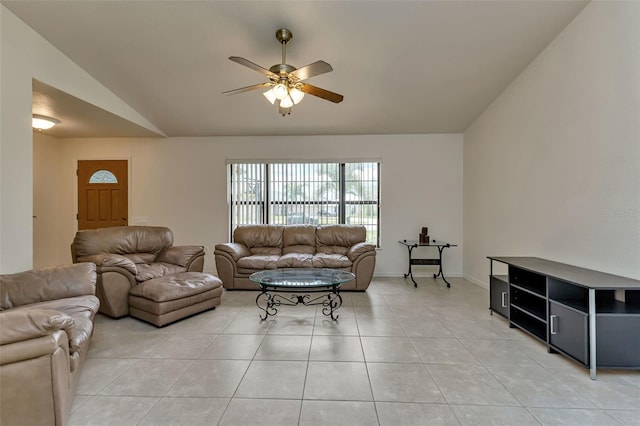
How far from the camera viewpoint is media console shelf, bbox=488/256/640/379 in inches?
79.8

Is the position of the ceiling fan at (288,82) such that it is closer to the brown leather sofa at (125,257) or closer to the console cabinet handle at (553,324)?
the brown leather sofa at (125,257)

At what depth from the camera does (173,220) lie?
5484mm

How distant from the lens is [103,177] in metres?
5.48

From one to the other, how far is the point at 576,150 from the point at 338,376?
9.90 ft

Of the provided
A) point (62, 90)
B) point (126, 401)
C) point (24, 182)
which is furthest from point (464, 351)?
point (62, 90)

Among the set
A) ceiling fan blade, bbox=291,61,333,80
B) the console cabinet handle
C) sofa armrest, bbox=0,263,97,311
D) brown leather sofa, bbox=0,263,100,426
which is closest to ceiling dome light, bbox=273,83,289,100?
ceiling fan blade, bbox=291,61,333,80

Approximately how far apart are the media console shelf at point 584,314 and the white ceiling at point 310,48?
8.00ft

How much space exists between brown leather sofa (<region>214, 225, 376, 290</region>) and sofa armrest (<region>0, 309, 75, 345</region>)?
294 cm

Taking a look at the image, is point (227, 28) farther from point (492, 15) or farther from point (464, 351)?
point (464, 351)

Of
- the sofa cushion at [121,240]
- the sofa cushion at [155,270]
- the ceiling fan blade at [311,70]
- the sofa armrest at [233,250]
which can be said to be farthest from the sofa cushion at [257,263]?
the ceiling fan blade at [311,70]

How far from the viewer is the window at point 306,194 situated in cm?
549

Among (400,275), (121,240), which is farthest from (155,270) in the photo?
(400,275)

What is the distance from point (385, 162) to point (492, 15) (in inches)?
109

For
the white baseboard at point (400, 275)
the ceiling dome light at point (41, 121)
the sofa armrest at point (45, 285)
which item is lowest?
the white baseboard at point (400, 275)
